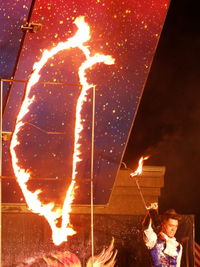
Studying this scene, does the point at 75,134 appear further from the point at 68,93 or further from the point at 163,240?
the point at 163,240

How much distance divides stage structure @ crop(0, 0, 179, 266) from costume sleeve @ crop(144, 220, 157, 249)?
23.3 inches

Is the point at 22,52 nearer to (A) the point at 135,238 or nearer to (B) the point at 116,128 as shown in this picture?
(B) the point at 116,128

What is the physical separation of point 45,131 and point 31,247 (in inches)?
49.7

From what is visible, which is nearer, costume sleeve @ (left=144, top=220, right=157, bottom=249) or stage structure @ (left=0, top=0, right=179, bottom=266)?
stage structure @ (left=0, top=0, right=179, bottom=266)

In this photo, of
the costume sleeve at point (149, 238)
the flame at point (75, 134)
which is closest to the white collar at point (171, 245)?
the costume sleeve at point (149, 238)

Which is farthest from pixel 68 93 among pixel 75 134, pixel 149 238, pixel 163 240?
pixel 163 240

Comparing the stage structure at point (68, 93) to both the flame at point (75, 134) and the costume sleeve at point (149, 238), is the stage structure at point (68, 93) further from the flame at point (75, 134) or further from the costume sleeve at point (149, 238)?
the costume sleeve at point (149, 238)

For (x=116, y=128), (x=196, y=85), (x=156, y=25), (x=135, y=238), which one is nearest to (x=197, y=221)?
(x=196, y=85)

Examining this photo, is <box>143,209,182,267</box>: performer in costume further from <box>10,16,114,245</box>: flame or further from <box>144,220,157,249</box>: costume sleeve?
<box>10,16,114,245</box>: flame

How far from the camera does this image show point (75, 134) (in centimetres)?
534

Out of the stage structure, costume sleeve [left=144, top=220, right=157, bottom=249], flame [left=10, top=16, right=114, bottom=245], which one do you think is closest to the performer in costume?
costume sleeve [left=144, top=220, right=157, bottom=249]

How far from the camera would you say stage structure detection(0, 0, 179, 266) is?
4801 mm

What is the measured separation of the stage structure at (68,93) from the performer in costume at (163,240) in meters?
0.58

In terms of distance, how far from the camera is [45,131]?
5289mm
